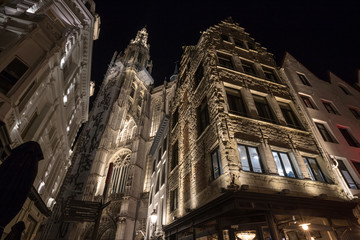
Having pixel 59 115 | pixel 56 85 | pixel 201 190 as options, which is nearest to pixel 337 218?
pixel 201 190

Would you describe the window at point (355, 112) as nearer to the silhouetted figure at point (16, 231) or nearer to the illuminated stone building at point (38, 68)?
the illuminated stone building at point (38, 68)

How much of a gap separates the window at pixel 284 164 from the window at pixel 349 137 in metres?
5.91

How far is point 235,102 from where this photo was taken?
30.4 feet

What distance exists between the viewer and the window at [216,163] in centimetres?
725

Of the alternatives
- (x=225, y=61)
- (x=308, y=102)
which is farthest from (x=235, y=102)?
(x=308, y=102)

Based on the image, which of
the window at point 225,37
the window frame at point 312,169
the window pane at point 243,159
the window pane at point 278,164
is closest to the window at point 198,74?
the window at point 225,37

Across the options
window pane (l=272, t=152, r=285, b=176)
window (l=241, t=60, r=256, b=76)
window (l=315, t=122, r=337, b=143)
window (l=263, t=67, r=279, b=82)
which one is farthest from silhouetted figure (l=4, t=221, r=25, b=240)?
window (l=263, t=67, r=279, b=82)

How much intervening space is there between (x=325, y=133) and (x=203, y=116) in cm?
713

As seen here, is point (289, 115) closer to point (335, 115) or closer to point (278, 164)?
point (278, 164)

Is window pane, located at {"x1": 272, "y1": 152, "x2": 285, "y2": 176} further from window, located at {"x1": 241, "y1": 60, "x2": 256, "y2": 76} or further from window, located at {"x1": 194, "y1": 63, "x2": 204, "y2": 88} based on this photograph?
window, located at {"x1": 194, "y1": 63, "x2": 204, "y2": 88}

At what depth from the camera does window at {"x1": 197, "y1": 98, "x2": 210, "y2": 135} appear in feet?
31.6

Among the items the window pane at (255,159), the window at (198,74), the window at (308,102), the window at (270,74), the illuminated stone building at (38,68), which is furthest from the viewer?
the window at (198,74)

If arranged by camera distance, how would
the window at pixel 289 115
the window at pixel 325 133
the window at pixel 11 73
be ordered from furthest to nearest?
the window at pixel 325 133 → the window at pixel 289 115 → the window at pixel 11 73

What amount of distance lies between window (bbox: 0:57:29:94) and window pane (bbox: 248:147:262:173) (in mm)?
9737
